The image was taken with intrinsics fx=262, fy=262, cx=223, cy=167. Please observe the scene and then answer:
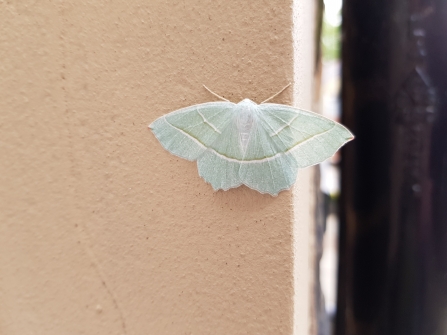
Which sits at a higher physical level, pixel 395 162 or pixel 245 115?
pixel 245 115

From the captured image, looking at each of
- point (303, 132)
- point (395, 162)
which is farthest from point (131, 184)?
point (395, 162)

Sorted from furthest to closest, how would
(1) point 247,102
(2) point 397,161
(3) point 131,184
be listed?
1. (2) point 397,161
2. (3) point 131,184
3. (1) point 247,102

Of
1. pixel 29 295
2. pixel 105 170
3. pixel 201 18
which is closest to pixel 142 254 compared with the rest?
pixel 105 170

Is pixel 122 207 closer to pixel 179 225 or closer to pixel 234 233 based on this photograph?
pixel 179 225

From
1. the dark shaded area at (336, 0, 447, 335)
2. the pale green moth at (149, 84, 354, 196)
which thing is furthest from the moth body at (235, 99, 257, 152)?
the dark shaded area at (336, 0, 447, 335)

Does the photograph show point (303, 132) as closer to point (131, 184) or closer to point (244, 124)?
point (244, 124)

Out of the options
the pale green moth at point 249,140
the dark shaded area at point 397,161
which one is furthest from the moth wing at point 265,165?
the dark shaded area at point 397,161
